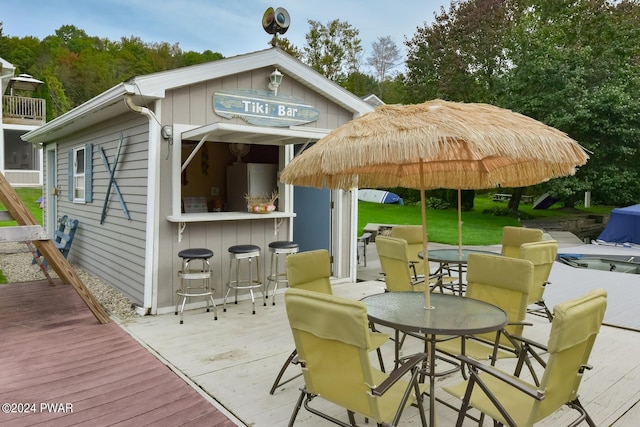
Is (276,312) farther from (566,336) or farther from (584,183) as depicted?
(584,183)

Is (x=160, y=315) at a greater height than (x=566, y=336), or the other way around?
(x=566, y=336)

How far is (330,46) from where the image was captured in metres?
24.1

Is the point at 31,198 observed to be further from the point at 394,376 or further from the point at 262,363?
the point at 394,376

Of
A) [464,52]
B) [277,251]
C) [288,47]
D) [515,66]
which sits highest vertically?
[288,47]

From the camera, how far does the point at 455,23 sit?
19000mm

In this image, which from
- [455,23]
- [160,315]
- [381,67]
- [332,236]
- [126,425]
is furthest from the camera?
[381,67]

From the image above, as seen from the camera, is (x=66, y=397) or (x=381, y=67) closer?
(x=66, y=397)

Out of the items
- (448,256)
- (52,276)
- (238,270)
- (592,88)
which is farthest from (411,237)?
(592,88)

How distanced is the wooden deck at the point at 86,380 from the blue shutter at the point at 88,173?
245 centimetres

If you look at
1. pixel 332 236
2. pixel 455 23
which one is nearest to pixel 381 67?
pixel 455 23

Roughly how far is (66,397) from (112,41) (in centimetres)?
3539

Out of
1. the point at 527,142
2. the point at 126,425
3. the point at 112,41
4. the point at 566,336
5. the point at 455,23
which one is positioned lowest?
the point at 126,425

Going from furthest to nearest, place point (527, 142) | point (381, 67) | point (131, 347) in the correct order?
point (381, 67) → point (131, 347) → point (527, 142)

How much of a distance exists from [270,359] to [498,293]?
191cm
